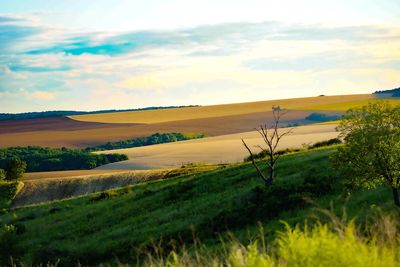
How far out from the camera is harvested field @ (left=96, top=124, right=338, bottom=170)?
119 m

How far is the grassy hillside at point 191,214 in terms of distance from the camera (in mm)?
39156

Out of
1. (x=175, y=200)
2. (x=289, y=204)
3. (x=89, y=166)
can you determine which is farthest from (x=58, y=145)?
(x=289, y=204)

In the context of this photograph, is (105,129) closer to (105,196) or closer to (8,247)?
(105,196)

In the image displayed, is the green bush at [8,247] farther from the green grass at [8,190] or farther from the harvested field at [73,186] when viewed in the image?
the green grass at [8,190]

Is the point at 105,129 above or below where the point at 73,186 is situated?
above

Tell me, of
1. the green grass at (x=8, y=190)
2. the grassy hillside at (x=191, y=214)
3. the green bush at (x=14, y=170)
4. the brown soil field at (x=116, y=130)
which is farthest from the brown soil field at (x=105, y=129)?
the grassy hillside at (x=191, y=214)

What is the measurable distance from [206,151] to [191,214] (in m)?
83.4

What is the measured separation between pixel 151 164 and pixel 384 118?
9545 cm

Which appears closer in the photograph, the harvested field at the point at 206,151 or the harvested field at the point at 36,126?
the harvested field at the point at 206,151

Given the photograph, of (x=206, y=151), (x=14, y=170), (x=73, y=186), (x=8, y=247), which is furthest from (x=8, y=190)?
(x=8, y=247)

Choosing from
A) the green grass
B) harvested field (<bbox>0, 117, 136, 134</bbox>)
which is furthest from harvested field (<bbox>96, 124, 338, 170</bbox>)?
harvested field (<bbox>0, 117, 136, 134</bbox>)

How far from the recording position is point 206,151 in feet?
431

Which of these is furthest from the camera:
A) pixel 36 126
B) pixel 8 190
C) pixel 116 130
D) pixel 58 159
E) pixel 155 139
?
pixel 36 126

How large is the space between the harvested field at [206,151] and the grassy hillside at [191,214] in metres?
51.6
